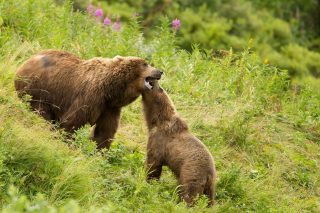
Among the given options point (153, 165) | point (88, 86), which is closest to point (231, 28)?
point (88, 86)

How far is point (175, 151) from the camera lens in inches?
332

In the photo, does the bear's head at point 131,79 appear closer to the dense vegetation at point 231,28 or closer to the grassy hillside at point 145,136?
the grassy hillside at point 145,136

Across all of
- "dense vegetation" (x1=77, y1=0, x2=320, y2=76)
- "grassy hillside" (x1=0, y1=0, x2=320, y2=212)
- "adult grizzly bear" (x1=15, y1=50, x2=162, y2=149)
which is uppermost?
"adult grizzly bear" (x1=15, y1=50, x2=162, y2=149)

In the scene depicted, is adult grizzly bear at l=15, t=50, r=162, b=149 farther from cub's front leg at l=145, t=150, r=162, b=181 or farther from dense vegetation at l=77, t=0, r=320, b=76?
dense vegetation at l=77, t=0, r=320, b=76

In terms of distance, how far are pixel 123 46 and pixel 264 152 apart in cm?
307

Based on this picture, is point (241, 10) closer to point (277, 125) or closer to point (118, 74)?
point (277, 125)

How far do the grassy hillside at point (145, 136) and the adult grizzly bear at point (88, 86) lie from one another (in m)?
0.22

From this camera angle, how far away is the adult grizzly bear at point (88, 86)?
8984 millimetres

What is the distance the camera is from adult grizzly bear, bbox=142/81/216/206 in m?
8.08

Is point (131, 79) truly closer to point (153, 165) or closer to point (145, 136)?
point (153, 165)

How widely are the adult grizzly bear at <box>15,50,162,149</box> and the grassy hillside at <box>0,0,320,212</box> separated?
222mm

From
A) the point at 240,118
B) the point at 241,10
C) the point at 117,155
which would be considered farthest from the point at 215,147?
the point at 241,10

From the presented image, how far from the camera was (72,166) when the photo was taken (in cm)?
761

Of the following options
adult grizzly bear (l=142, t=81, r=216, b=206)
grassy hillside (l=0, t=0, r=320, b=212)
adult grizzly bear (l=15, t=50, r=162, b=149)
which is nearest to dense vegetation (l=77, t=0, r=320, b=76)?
grassy hillside (l=0, t=0, r=320, b=212)
